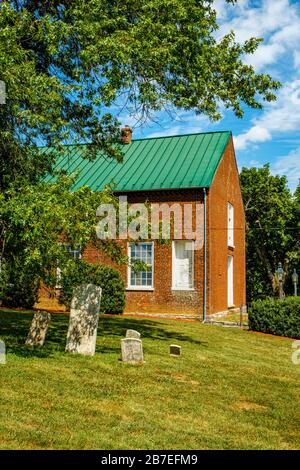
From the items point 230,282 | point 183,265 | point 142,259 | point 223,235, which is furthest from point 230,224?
point 142,259

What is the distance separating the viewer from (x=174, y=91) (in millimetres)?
13250

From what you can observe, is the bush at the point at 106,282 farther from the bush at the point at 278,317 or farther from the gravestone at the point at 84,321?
the gravestone at the point at 84,321

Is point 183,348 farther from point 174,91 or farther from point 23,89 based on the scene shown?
point 23,89

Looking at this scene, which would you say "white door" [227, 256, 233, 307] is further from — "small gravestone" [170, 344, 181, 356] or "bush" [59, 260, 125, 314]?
"small gravestone" [170, 344, 181, 356]

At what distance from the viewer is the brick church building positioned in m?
23.8

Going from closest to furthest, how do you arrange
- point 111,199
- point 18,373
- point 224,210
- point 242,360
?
1. point 18,373
2. point 111,199
3. point 242,360
4. point 224,210

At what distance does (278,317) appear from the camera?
20.0 meters

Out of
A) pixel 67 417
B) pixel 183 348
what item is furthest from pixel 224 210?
pixel 67 417

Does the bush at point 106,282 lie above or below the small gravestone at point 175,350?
above

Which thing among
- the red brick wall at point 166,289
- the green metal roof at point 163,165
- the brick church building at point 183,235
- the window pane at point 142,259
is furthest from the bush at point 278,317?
the green metal roof at point 163,165

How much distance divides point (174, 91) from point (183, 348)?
6.82 meters

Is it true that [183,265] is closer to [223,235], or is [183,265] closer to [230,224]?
[223,235]

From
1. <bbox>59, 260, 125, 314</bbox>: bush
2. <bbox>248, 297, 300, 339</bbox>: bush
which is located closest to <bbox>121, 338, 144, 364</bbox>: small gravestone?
<bbox>248, 297, 300, 339</bbox>: bush

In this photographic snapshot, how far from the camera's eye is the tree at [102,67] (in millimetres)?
11148
